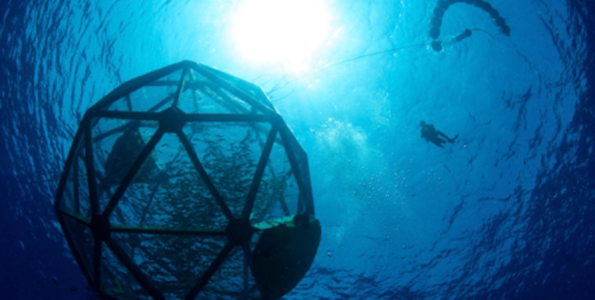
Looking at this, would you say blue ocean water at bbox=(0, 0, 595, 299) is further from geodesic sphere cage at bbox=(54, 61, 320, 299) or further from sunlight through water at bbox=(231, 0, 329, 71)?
geodesic sphere cage at bbox=(54, 61, 320, 299)

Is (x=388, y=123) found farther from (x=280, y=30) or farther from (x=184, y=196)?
(x=184, y=196)

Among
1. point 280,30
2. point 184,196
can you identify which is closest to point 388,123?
point 280,30

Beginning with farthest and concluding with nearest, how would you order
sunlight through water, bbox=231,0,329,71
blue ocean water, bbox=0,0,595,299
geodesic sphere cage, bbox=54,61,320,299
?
1. blue ocean water, bbox=0,0,595,299
2. sunlight through water, bbox=231,0,329,71
3. geodesic sphere cage, bbox=54,61,320,299

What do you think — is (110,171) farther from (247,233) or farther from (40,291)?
(40,291)

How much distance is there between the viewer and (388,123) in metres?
10.6

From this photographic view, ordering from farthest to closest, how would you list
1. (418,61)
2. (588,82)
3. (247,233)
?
(588,82)
(418,61)
(247,233)

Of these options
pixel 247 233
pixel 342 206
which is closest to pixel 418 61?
pixel 342 206

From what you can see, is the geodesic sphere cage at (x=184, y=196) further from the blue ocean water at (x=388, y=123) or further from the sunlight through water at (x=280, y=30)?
the sunlight through water at (x=280, y=30)

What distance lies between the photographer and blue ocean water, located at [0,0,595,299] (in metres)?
9.02

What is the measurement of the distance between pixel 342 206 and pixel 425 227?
4.13 meters

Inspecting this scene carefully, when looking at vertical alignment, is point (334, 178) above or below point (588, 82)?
below

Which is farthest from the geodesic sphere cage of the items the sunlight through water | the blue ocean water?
the sunlight through water

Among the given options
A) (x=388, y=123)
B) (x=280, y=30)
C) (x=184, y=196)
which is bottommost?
(x=184, y=196)

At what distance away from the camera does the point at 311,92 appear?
31.5 feet
